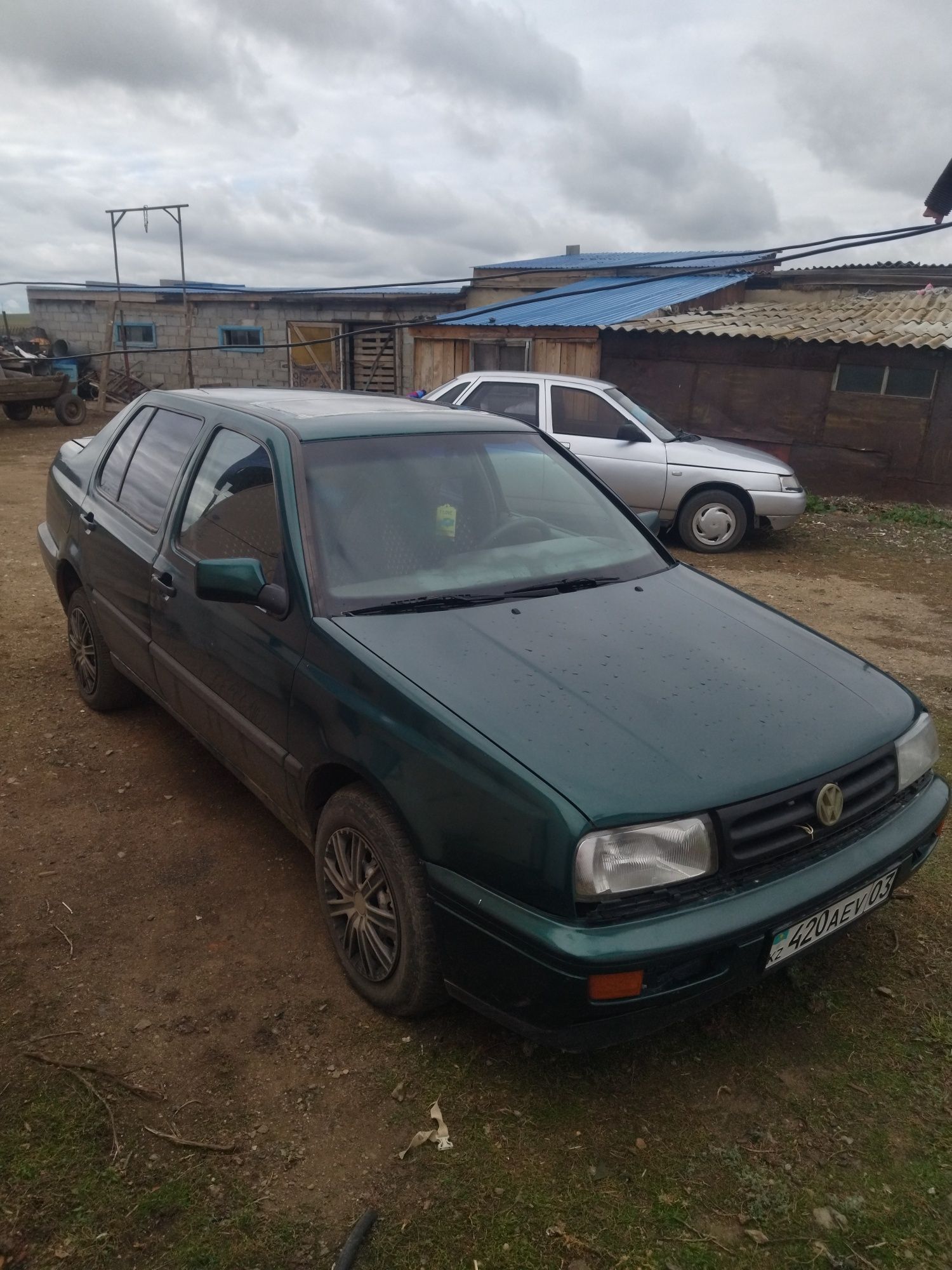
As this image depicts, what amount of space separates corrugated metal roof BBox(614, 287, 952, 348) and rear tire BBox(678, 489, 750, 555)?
4214 millimetres

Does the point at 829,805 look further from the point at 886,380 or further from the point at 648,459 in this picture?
the point at 886,380

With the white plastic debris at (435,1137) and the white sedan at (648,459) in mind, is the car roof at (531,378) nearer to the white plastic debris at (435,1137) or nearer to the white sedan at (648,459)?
the white sedan at (648,459)

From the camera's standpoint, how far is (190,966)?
2770 mm

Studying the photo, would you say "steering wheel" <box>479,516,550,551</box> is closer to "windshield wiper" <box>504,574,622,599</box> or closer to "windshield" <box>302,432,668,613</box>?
"windshield" <box>302,432,668,613</box>

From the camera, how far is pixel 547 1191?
6.65 ft

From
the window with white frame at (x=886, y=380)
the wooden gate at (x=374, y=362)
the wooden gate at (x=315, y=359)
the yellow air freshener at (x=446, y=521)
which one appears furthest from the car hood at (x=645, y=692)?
the wooden gate at (x=315, y=359)

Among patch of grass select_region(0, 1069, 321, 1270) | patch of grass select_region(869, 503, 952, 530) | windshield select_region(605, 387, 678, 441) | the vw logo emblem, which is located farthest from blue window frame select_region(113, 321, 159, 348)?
the vw logo emblem

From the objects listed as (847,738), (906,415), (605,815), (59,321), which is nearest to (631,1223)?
(605,815)

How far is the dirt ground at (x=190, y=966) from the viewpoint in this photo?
2.17 m

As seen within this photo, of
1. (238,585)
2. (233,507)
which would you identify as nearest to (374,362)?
(233,507)

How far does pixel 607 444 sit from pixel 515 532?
584 cm

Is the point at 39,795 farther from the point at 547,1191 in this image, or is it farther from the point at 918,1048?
the point at 918,1048

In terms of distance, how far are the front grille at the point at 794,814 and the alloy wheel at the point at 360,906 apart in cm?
92

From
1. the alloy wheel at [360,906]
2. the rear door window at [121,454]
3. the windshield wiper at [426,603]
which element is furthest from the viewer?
the rear door window at [121,454]
